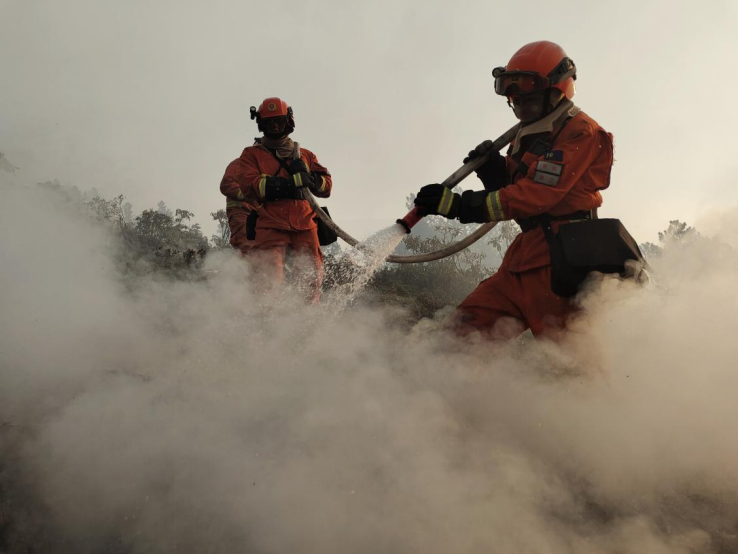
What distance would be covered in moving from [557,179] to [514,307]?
81 cm

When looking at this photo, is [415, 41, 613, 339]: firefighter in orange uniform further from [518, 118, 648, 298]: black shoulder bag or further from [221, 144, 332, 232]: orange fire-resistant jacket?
[221, 144, 332, 232]: orange fire-resistant jacket

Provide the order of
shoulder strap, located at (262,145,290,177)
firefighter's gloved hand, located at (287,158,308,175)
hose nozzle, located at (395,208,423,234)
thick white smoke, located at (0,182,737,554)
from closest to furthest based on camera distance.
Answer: thick white smoke, located at (0,182,737,554), hose nozzle, located at (395,208,423,234), firefighter's gloved hand, located at (287,158,308,175), shoulder strap, located at (262,145,290,177)

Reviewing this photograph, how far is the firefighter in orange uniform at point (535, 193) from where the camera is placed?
263 cm

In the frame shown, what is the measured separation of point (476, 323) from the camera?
3.01 m

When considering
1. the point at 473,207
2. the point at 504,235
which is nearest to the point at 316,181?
the point at 473,207

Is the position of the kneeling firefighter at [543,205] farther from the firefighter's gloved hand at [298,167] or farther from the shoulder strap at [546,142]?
the firefighter's gloved hand at [298,167]

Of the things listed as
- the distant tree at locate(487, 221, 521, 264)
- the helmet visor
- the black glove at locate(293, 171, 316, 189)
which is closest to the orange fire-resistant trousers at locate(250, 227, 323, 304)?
the black glove at locate(293, 171, 316, 189)

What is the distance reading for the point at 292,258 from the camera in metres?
4.56

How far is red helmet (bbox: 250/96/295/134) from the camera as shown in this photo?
4621 millimetres

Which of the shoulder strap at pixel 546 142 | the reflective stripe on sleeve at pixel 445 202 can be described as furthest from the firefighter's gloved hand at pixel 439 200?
the shoulder strap at pixel 546 142

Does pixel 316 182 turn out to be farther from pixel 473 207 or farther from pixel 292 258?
pixel 473 207

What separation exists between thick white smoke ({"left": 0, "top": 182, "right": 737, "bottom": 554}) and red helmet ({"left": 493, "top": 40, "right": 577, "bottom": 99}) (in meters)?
1.24

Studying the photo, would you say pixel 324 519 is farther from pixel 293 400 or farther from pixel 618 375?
pixel 618 375

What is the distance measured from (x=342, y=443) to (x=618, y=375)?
5.30 ft
